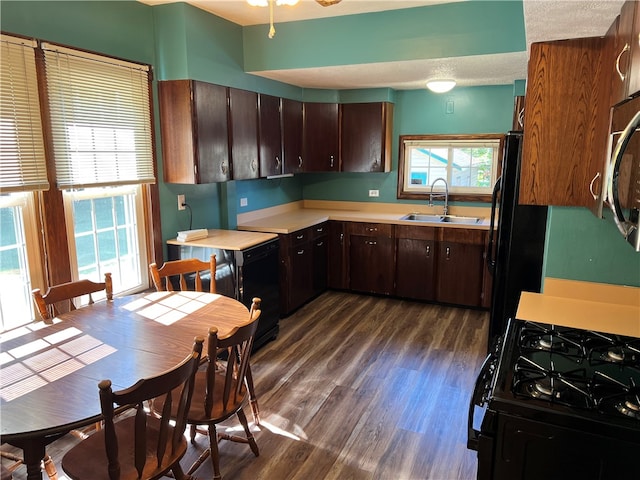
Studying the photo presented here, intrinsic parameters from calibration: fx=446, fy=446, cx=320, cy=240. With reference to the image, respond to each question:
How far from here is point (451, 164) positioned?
4.93 meters

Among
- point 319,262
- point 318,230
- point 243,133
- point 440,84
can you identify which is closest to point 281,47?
point 243,133

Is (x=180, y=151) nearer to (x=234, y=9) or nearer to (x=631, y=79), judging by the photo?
(x=234, y=9)

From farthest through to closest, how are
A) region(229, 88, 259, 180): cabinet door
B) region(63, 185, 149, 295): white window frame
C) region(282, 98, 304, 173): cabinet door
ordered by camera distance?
region(282, 98, 304, 173): cabinet door < region(229, 88, 259, 180): cabinet door < region(63, 185, 149, 295): white window frame

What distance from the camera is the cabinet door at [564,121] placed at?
2.00 meters

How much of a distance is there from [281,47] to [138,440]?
3.18 meters

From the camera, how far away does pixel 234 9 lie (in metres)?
3.37

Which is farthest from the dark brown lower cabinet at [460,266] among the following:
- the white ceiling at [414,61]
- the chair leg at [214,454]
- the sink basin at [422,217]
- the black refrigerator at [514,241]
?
the chair leg at [214,454]

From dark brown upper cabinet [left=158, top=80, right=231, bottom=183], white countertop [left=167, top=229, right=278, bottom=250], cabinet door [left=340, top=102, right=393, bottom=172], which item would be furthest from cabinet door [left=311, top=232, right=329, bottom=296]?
dark brown upper cabinet [left=158, top=80, right=231, bottom=183]

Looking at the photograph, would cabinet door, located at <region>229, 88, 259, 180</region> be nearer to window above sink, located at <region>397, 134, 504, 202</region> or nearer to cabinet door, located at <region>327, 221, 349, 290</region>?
cabinet door, located at <region>327, 221, 349, 290</region>

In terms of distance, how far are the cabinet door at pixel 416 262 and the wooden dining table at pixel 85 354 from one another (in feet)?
8.10

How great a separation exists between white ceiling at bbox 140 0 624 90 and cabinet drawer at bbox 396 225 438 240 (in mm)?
1436

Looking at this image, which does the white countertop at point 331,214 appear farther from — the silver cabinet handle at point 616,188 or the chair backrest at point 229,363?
the silver cabinet handle at point 616,188

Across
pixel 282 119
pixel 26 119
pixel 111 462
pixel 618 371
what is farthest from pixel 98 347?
pixel 282 119

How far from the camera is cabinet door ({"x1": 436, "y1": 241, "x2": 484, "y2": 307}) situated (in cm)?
442
